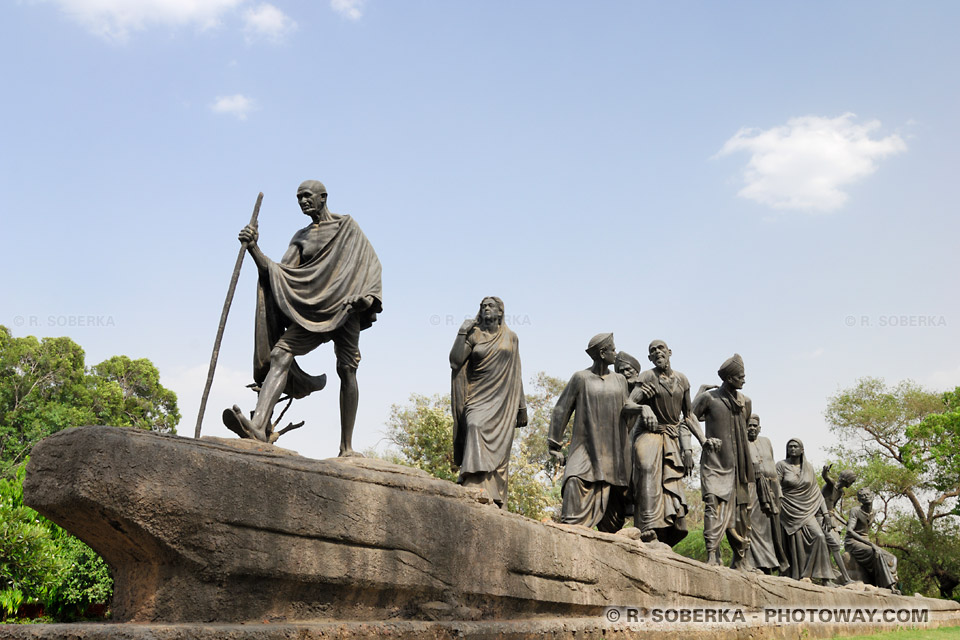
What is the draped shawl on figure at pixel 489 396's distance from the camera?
265 inches

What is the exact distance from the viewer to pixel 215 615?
3.78 metres

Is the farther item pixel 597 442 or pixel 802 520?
pixel 802 520

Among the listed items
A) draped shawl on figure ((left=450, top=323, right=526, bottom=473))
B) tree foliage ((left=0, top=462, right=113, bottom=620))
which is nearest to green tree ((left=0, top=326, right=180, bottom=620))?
tree foliage ((left=0, top=462, right=113, bottom=620))

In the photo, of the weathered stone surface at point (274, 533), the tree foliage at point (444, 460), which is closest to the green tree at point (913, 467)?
the tree foliage at point (444, 460)

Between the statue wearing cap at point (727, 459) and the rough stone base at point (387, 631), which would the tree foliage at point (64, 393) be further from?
the rough stone base at point (387, 631)

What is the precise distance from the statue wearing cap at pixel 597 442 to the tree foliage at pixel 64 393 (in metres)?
21.3

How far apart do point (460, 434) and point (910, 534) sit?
77.5 ft

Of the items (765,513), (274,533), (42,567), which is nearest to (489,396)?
(274,533)

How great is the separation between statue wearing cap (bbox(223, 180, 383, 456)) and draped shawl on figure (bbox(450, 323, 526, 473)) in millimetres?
1298

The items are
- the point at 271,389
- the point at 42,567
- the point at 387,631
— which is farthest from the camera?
the point at 42,567

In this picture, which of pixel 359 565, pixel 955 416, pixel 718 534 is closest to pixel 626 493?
pixel 718 534

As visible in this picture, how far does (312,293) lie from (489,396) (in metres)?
1.95

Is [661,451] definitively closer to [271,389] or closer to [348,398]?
[348,398]

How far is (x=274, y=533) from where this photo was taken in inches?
→ 157
